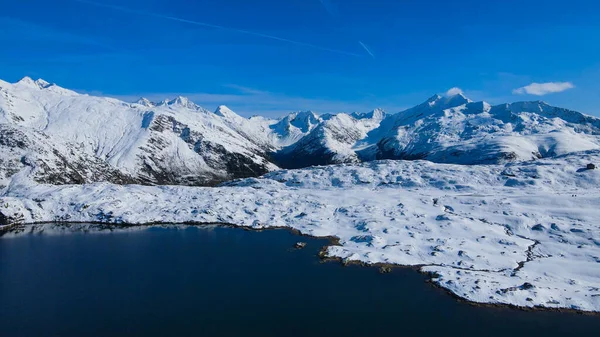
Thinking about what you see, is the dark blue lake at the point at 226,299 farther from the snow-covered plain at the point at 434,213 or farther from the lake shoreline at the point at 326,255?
the snow-covered plain at the point at 434,213

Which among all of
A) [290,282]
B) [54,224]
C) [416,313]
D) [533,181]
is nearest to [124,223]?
[54,224]

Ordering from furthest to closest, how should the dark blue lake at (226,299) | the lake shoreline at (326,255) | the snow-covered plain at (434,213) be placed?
the snow-covered plain at (434,213) → the lake shoreline at (326,255) → the dark blue lake at (226,299)

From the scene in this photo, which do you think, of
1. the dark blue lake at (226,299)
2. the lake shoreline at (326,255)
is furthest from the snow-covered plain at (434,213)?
the dark blue lake at (226,299)

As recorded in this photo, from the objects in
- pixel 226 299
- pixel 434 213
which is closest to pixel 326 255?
pixel 226 299

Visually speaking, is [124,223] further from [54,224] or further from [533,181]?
[533,181]

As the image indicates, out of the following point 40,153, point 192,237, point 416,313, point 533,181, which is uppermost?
point 40,153

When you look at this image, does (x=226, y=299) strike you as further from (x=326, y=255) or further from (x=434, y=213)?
(x=434, y=213)

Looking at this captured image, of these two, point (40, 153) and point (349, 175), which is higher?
point (40, 153)
